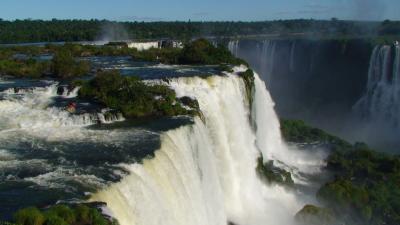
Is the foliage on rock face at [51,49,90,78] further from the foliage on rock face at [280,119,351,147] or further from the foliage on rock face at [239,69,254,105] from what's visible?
the foliage on rock face at [280,119,351,147]

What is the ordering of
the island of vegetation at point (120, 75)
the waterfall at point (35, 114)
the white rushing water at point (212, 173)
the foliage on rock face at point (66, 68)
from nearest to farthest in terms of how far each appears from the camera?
the white rushing water at point (212, 173) → the waterfall at point (35, 114) → the island of vegetation at point (120, 75) → the foliage on rock face at point (66, 68)

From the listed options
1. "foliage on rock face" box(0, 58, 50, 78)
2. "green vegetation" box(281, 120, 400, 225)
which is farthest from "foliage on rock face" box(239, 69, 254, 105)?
"foliage on rock face" box(0, 58, 50, 78)

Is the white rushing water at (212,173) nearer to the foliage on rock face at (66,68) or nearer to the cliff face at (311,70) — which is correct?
the foliage on rock face at (66,68)

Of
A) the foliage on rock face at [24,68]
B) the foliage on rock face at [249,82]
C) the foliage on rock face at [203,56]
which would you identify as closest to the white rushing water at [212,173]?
the foliage on rock face at [249,82]

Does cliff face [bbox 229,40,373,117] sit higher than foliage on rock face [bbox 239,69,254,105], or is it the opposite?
foliage on rock face [bbox 239,69,254,105]

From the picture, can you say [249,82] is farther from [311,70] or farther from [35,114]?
[311,70]

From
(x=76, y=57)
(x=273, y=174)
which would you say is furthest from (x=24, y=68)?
(x=273, y=174)
